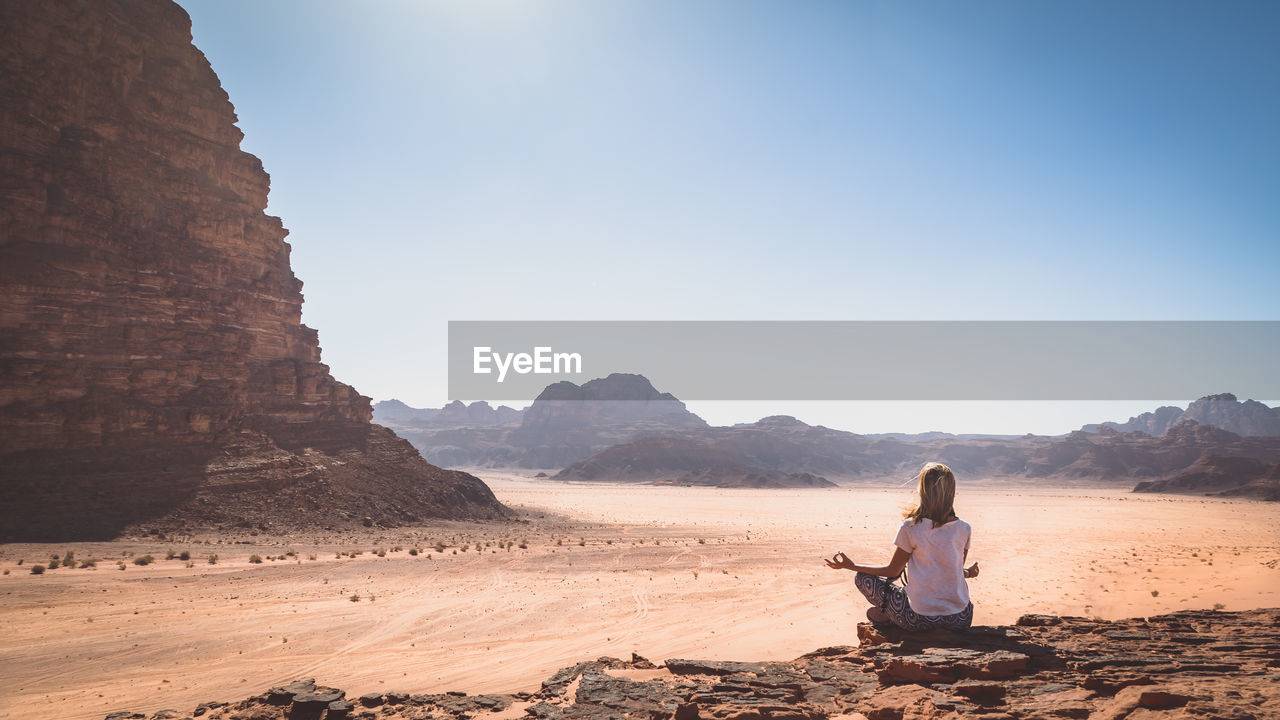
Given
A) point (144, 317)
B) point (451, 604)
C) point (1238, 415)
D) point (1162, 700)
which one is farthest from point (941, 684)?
point (1238, 415)

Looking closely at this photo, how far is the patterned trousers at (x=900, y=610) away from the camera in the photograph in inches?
224

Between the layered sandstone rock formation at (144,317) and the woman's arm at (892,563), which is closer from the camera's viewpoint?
the woman's arm at (892,563)

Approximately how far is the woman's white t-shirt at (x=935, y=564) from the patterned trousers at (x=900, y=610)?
0.05 meters

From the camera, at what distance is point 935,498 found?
543 cm

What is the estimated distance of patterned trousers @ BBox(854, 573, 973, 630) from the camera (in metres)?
5.68

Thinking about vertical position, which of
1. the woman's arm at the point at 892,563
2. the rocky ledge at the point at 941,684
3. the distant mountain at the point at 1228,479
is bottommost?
the distant mountain at the point at 1228,479

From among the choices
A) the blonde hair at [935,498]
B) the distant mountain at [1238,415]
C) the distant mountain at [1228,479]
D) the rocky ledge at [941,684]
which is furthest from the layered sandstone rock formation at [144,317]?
the distant mountain at [1238,415]

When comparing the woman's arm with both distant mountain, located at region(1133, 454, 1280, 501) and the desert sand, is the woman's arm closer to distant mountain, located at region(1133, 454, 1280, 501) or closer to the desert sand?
the desert sand

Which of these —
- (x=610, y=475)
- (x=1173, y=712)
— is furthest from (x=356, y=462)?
(x=610, y=475)

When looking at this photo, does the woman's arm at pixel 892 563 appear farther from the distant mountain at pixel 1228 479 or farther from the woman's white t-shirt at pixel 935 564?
the distant mountain at pixel 1228 479

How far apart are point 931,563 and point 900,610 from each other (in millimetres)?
731

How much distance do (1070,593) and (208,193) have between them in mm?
47902

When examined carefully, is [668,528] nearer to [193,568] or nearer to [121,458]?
[193,568]

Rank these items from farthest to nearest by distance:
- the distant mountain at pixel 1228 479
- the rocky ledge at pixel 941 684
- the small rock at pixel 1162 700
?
the distant mountain at pixel 1228 479
the rocky ledge at pixel 941 684
the small rock at pixel 1162 700
